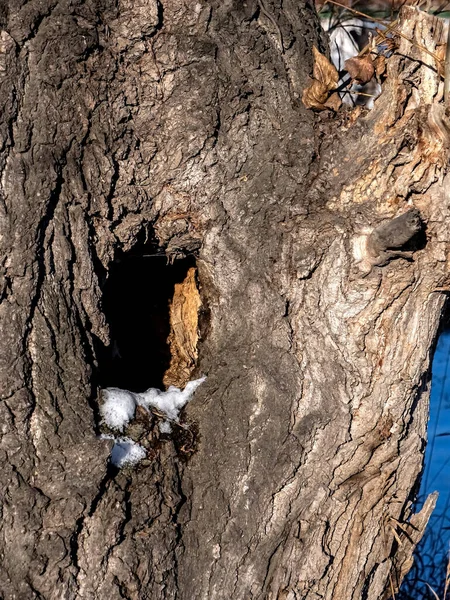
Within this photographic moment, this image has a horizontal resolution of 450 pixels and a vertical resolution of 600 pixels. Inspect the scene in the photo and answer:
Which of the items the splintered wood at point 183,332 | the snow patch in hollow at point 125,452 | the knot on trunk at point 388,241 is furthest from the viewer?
the splintered wood at point 183,332

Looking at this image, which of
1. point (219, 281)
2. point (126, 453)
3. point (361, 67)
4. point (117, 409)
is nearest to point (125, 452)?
point (126, 453)

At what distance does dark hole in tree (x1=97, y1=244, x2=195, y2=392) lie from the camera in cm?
226

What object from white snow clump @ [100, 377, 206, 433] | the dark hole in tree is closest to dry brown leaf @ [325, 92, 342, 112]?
the dark hole in tree

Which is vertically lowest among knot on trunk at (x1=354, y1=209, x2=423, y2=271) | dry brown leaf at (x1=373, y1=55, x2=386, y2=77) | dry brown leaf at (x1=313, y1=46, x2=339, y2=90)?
knot on trunk at (x1=354, y1=209, x2=423, y2=271)

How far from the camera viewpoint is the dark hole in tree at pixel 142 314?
2260 mm

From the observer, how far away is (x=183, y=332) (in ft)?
7.66

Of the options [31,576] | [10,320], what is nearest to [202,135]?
[10,320]

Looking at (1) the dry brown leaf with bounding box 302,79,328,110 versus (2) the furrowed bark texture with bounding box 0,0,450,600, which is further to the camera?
(1) the dry brown leaf with bounding box 302,79,328,110

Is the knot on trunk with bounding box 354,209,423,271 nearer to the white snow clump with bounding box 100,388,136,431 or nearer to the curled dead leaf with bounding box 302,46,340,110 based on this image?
the curled dead leaf with bounding box 302,46,340,110

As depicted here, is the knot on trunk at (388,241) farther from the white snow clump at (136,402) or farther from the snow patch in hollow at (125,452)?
the snow patch in hollow at (125,452)

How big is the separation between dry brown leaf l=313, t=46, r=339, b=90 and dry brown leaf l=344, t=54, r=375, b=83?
42mm

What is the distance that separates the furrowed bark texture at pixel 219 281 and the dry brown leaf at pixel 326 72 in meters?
0.06

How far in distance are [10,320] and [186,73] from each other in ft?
2.50

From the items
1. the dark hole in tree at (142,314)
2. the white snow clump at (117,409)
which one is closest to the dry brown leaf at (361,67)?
the dark hole in tree at (142,314)
